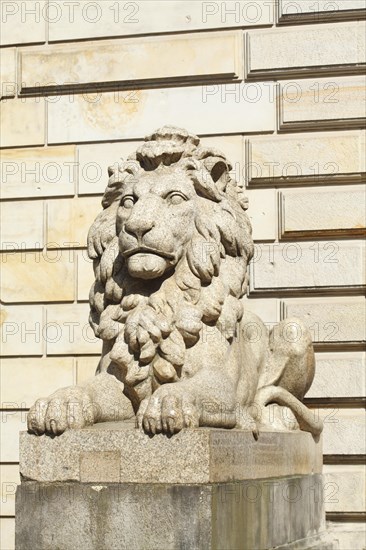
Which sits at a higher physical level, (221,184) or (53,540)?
(221,184)

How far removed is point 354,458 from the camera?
9852 mm

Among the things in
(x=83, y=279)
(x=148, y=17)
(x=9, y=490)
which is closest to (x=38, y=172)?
(x=83, y=279)

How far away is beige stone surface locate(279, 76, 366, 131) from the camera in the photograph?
10.1m

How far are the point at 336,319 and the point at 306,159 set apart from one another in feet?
4.30

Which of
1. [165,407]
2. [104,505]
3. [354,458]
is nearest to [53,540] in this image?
[104,505]

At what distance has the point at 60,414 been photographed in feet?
21.3

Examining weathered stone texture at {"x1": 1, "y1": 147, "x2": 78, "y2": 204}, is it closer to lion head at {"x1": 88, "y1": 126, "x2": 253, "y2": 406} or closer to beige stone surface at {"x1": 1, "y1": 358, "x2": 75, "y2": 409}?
beige stone surface at {"x1": 1, "y1": 358, "x2": 75, "y2": 409}

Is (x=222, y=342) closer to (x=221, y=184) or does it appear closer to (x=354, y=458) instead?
(x=221, y=184)

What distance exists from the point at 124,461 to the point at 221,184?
75.3 inches

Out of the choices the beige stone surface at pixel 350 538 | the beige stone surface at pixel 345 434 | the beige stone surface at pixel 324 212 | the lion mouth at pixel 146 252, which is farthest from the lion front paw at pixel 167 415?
the beige stone surface at pixel 324 212

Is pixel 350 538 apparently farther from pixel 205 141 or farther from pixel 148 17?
pixel 148 17

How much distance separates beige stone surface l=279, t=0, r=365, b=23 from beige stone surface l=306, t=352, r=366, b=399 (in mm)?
2694

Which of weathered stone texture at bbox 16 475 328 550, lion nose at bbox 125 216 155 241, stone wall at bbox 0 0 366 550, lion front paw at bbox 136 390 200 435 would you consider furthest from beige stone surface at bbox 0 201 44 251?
lion front paw at bbox 136 390 200 435

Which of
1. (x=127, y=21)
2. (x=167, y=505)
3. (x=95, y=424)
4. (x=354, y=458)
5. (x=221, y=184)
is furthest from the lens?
(x=127, y=21)
